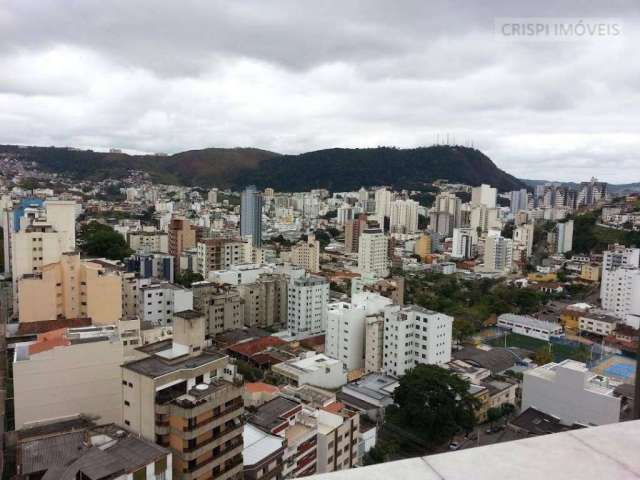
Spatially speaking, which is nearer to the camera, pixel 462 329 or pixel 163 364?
pixel 163 364

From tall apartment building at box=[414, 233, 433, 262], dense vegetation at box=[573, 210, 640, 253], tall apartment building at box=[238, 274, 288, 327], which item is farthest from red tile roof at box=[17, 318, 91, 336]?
dense vegetation at box=[573, 210, 640, 253]

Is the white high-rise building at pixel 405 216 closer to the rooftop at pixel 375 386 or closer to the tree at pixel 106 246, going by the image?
the tree at pixel 106 246

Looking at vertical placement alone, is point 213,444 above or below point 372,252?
above

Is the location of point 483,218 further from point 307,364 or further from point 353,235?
point 307,364

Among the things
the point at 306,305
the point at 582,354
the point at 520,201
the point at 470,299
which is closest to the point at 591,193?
the point at 520,201

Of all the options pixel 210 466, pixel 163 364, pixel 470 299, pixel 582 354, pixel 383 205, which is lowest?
pixel 582 354

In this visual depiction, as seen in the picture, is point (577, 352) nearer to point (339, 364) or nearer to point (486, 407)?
point (486, 407)

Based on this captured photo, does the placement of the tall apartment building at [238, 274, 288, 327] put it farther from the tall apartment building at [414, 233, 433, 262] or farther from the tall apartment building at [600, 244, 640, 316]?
the tall apartment building at [414, 233, 433, 262]
